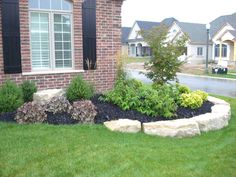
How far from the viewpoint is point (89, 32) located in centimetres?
945

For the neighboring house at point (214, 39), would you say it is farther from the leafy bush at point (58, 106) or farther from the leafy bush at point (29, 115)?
the leafy bush at point (29, 115)

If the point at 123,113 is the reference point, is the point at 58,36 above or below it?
above

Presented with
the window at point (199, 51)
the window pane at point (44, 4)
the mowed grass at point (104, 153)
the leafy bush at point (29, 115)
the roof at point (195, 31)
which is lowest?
the mowed grass at point (104, 153)

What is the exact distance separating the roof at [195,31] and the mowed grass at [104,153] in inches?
1471

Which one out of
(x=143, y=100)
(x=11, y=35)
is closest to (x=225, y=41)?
(x=143, y=100)

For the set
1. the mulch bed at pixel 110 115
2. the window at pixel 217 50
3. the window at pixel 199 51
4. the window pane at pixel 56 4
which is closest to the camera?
the mulch bed at pixel 110 115

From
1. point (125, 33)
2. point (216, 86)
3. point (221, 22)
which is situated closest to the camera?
point (216, 86)

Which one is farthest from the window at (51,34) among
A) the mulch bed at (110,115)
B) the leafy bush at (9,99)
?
the mulch bed at (110,115)

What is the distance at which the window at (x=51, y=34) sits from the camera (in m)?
8.91

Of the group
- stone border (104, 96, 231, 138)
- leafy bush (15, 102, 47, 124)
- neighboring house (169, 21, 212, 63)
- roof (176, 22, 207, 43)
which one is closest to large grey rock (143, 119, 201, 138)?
stone border (104, 96, 231, 138)

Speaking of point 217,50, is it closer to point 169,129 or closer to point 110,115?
point 110,115

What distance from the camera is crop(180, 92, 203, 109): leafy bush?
828cm

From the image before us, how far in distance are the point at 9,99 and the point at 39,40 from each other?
7.30 feet

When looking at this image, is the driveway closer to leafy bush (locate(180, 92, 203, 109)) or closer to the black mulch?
leafy bush (locate(180, 92, 203, 109))
